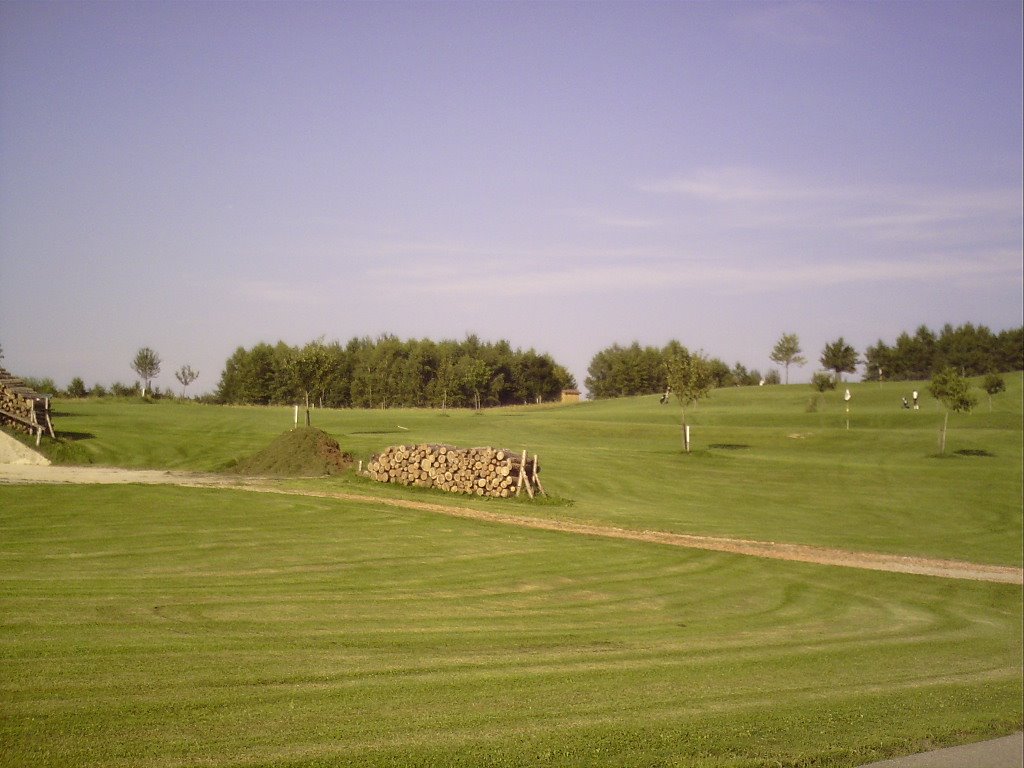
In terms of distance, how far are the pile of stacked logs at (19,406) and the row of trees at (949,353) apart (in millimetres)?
125495

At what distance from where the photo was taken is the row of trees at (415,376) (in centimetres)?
10012

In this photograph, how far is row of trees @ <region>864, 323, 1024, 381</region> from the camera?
456 feet

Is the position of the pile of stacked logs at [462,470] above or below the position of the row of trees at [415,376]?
below

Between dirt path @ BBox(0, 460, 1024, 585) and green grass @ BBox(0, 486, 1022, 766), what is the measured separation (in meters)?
3.00

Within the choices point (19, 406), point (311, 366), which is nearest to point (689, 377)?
point (311, 366)

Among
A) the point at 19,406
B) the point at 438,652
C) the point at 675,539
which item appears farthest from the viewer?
the point at 19,406

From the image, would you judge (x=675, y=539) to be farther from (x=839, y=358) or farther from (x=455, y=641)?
(x=839, y=358)

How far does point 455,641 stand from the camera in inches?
467

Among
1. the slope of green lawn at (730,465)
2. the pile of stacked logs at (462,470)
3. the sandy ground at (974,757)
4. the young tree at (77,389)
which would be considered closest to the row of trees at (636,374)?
the slope of green lawn at (730,465)

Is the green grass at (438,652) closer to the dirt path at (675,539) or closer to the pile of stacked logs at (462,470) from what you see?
the dirt path at (675,539)

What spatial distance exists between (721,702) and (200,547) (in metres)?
9.85

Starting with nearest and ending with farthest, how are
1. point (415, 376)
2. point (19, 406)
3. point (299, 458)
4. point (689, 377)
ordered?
point (19, 406) < point (299, 458) < point (689, 377) < point (415, 376)

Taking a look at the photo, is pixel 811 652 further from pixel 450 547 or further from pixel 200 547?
pixel 200 547

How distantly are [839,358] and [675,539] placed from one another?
11090cm
